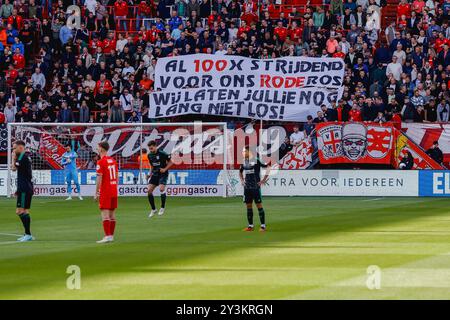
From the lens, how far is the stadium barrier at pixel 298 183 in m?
44.9

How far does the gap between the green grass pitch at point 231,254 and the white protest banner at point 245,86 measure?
9.36 meters

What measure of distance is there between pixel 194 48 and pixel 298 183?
8.80 metres

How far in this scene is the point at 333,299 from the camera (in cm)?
1631

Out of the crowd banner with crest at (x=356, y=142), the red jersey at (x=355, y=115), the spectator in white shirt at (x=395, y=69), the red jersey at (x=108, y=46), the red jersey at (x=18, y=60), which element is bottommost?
the crowd banner with crest at (x=356, y=142)

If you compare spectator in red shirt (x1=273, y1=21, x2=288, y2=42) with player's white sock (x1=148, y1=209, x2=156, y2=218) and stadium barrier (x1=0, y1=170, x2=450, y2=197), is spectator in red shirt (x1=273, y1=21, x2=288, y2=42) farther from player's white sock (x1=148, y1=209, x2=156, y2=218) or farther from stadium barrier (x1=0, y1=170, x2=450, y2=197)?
player's white sock (x1=148, y1=209, x2=156, y2=218)

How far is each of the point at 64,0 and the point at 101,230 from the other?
94.9 feet

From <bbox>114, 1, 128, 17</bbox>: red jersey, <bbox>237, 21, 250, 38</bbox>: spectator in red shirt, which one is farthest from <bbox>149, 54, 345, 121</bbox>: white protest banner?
<bbox>114, 1, 128, 17</bbox>: red jersey

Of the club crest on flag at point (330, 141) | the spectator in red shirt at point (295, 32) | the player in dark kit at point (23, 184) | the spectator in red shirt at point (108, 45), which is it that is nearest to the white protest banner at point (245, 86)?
the club crest on flag at point (330, 141)

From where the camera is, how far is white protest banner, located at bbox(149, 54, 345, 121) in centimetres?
4684

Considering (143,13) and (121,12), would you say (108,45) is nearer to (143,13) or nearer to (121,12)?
(121,12)

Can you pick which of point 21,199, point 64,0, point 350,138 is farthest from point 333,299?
point 64,0

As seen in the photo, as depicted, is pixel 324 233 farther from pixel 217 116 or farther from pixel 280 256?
pixel 217 116

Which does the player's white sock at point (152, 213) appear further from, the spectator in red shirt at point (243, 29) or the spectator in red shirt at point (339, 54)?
the spectator in red shirt at point (243, 29)

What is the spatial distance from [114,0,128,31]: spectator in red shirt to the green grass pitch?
743 inches
